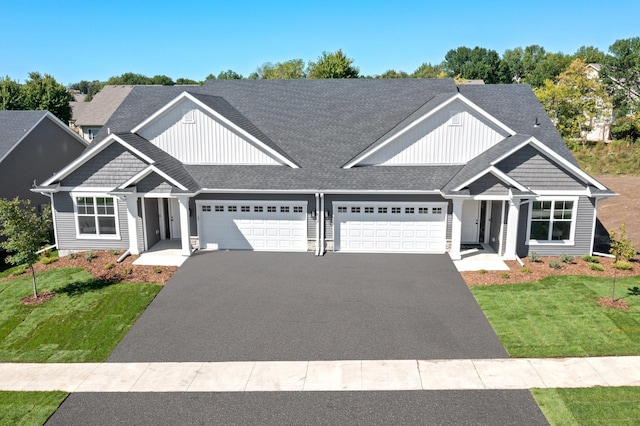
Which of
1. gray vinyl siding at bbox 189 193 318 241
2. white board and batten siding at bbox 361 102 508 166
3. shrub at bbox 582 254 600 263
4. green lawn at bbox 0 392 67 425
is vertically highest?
white board and batten siding at bbox 361 102 508 166

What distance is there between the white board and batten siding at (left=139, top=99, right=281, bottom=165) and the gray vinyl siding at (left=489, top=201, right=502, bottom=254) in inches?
381

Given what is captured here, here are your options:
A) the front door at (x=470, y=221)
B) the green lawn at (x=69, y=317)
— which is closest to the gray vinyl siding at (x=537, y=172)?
the front door at (x=470, y=221)

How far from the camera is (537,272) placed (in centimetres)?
1816

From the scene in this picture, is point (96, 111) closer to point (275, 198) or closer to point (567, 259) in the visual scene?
point (275, 198)

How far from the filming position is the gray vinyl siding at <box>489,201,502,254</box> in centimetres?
2008

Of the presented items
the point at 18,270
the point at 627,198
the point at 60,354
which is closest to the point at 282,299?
the point at 60,354

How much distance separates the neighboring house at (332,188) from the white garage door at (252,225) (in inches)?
1.7

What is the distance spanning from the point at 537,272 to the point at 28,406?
54.8 ft

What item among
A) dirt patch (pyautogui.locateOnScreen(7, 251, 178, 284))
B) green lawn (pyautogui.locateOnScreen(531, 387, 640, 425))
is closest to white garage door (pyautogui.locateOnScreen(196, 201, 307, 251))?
dirt patch (pyautogui.locateOnScreen(7, 251, 178, 284))

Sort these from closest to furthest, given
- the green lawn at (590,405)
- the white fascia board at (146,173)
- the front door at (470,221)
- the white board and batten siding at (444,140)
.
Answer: the green lawn at (590,405) < the white fascia board at (146,173) < the white board and batten siding at (444,140) < the front door at (470,221)

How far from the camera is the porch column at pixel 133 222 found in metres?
20.1

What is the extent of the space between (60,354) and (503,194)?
1619cm

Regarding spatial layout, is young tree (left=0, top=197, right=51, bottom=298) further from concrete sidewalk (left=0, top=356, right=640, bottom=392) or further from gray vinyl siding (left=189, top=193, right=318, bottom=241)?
gray vinyl siding (left=189, top=193, right=318, bottom=241)

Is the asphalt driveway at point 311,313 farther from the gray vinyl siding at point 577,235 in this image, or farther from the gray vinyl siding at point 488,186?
the gray vinyl siding at point 577,235
